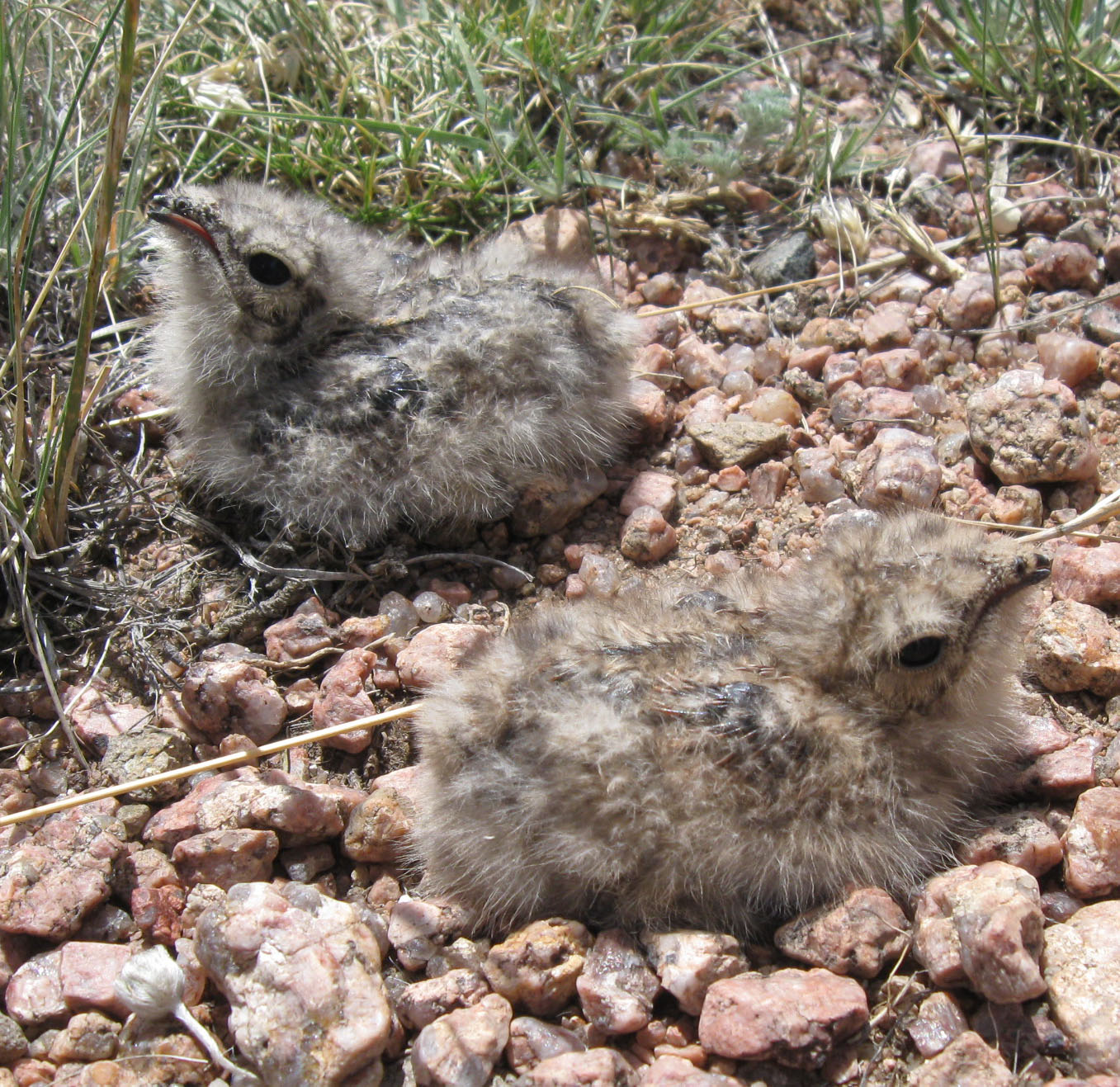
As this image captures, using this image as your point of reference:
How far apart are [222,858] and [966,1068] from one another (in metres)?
1.58

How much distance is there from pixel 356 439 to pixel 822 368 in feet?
5.25

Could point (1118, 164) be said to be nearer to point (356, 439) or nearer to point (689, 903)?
point (356, 439)

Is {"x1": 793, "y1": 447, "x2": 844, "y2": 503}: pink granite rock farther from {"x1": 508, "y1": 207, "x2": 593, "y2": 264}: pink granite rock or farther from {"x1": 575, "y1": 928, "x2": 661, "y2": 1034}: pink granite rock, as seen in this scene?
{"x1": 575, "y1": 928, "x2": 661, "y2": 1034}: pink granite rock

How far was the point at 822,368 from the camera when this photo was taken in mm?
3699

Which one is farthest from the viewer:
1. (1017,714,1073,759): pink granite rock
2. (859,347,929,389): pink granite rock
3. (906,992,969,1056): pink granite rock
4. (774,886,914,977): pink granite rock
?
(859,347,929,389): pink granite rock

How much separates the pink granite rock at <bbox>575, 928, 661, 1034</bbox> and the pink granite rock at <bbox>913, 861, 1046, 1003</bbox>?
537 mm

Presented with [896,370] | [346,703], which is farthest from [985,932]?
[896,370]

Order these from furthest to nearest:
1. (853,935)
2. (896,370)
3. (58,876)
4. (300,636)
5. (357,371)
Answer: (896,370), (357,371), (300,636), (58,876), (853,935)

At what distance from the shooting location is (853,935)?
2.13 meters

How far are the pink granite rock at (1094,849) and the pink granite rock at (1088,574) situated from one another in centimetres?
70

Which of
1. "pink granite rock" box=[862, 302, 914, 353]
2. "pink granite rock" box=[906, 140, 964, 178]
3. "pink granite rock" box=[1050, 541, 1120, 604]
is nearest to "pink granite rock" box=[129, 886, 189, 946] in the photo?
"pink granite rock" box=[1050, 541, 1120, 604]

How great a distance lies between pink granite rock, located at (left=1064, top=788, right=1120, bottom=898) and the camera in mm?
2176

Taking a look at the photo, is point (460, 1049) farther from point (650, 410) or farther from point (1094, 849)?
point (650, 410)

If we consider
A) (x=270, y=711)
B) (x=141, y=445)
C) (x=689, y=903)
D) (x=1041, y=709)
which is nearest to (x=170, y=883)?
(x=270, y=711)
